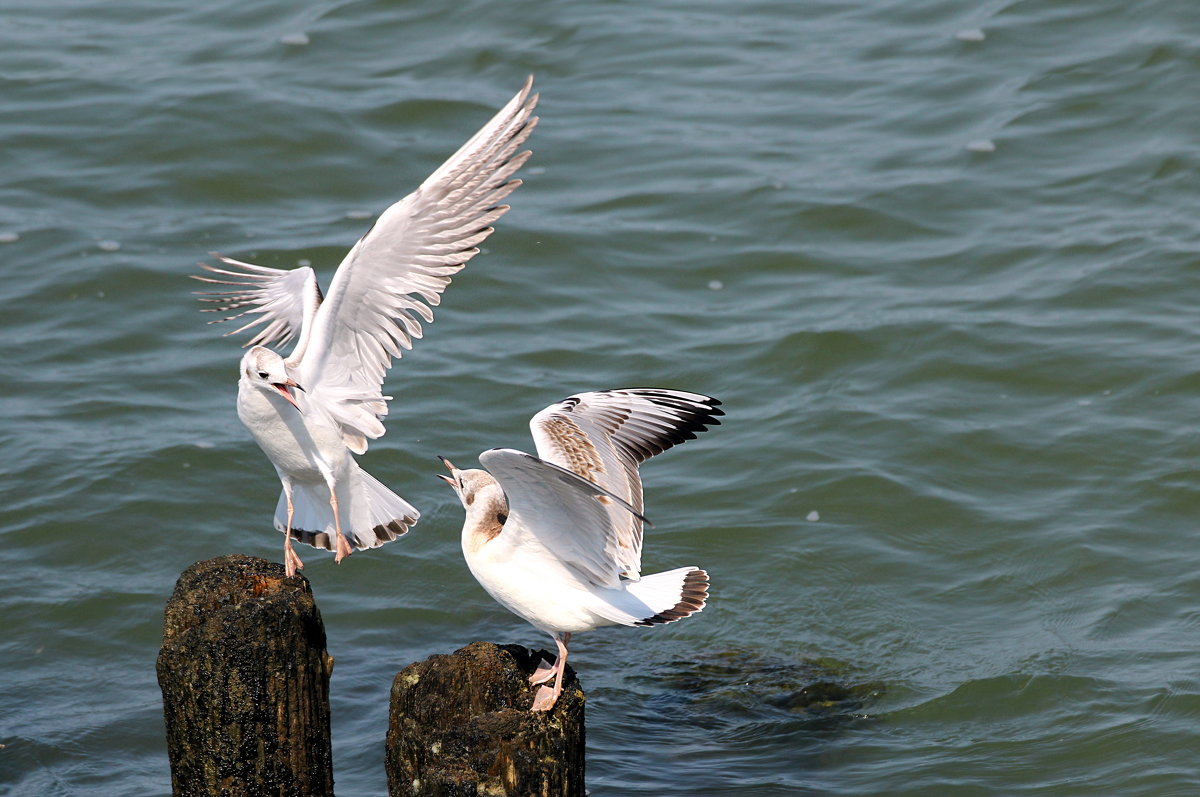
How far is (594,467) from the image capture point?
5.23 metres

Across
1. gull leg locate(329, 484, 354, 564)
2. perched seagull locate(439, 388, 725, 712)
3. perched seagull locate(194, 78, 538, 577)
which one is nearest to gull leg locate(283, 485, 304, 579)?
perched seagull locate(194, 78, 538, 577)

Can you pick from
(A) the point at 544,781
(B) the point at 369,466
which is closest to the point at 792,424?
(B) the point at 369,466

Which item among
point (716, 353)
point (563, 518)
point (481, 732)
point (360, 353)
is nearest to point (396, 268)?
point (360, 353)

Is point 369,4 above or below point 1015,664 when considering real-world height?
above

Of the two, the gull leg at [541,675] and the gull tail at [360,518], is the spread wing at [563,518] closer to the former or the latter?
the gull leg at [541,675]

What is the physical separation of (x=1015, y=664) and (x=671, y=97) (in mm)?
7758

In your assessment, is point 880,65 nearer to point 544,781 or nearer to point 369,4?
point 369,4

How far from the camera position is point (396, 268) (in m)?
6.21

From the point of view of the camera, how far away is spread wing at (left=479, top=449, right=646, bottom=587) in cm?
479

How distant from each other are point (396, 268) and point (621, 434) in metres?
1.42

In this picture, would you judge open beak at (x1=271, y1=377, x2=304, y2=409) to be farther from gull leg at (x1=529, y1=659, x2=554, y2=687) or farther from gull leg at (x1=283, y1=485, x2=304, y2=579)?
gull leg at (x1=529, y1=659, x2=554, y2=687)

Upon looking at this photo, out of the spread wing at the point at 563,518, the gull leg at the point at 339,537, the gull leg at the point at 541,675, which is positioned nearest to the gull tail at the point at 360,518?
the gull leg at the point at 339,537

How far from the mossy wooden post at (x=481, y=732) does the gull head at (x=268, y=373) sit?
1.66 meters

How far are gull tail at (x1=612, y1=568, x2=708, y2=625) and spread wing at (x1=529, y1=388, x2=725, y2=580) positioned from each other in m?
0.08
